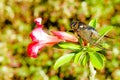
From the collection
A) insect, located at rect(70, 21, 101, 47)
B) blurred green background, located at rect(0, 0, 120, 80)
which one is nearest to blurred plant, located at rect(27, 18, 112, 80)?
insect, located at rect(70, 21, 101, 47)

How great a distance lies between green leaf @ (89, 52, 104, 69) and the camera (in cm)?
168

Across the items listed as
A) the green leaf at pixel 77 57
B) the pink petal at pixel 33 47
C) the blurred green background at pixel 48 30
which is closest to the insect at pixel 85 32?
the green leaf at pixel 77 57

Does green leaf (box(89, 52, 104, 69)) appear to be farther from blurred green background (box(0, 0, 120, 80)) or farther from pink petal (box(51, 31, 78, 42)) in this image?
blurred green background (box(0, 0, 120, 80))

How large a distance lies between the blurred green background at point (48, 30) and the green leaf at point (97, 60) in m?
1.93

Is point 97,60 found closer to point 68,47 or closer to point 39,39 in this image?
point 68,47

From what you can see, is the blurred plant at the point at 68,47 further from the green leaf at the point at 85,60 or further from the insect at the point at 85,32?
the insect at the point at 85,32

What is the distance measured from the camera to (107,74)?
3766mm

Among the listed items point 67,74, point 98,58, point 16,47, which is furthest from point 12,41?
point 98,58

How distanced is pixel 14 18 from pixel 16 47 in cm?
32

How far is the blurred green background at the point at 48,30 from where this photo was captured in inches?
146

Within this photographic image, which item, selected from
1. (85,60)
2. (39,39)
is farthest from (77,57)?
(39,39)

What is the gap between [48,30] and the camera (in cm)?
366

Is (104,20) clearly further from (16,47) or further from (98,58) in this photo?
(98,58)

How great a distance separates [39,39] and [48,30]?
6.32ft
